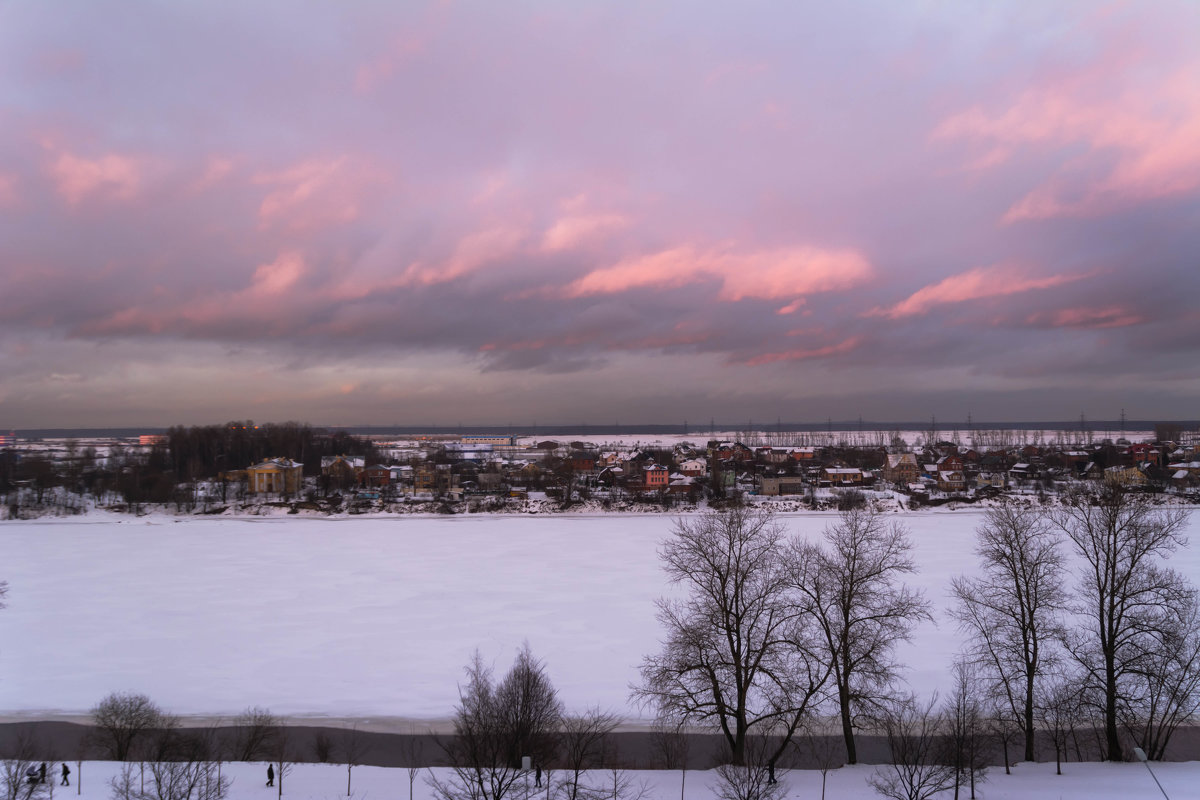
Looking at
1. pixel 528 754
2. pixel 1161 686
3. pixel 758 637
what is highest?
pixel 758 637

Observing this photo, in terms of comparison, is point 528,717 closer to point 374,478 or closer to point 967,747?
point 967,747

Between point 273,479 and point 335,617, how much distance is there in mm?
46661

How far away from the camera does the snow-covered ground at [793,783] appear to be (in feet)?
29.0

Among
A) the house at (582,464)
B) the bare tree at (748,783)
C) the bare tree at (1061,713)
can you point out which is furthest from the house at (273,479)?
the bare tree at (1061,713)

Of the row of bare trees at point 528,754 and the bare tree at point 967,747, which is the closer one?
the row of bare trees at point 528,754

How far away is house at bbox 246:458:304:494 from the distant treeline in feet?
24.2

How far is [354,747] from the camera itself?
37.9ft

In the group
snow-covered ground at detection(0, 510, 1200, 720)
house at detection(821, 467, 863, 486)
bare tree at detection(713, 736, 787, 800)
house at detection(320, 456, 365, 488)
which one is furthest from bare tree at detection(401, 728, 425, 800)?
house at detection(821, 467, 863, 486)

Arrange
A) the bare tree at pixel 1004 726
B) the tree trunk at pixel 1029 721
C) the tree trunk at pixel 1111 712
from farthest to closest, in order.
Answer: the bare tree at pixel 1004 726, the tree trunk at pixel 1029 721, the tree trunk at pixel 1111 712

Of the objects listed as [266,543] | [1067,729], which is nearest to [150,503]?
[266,543]

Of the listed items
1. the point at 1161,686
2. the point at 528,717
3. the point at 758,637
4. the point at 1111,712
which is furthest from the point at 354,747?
the point at 1161,686

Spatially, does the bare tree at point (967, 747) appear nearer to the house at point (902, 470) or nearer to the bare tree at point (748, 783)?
the bare tree at point (748, 783)

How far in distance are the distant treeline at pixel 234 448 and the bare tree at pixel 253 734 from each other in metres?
58.7

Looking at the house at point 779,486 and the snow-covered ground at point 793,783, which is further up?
the snow-covered ground at point 793,783
